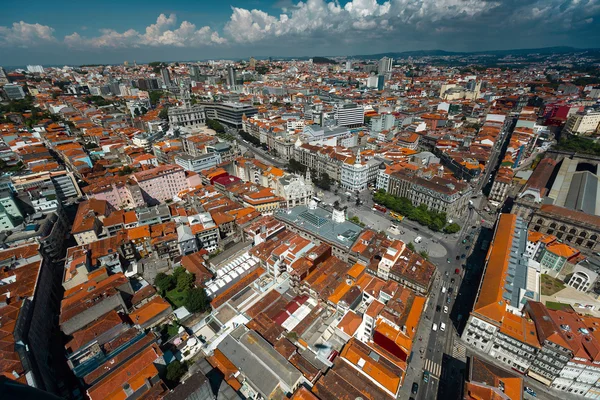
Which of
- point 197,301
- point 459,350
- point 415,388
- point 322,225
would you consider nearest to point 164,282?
point 197,301

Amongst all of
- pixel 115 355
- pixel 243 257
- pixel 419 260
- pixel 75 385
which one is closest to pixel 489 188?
pixel 419 260

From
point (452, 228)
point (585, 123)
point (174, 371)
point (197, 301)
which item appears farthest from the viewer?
point (585, 123)

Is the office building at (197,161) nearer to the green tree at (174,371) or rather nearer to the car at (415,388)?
the green tree at (174,371)

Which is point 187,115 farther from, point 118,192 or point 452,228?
point 452,228

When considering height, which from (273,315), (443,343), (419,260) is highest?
(419,260)

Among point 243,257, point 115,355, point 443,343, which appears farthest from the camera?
point 243,257

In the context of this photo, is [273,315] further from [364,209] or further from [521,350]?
[364,209]

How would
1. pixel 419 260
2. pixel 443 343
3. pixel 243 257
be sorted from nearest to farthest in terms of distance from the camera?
pixel 443 343 < pixel 419 260 < pixel 243 257

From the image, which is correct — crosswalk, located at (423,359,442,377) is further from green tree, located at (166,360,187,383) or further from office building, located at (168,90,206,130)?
office building, located at (168,90,206,130)
